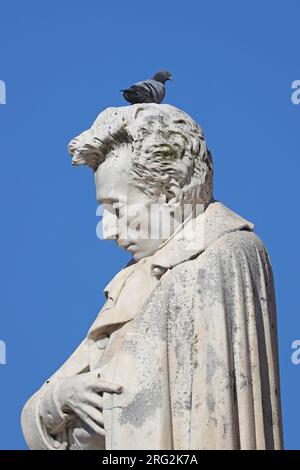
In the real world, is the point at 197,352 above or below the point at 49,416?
above

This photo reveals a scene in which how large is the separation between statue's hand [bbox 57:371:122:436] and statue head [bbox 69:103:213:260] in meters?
1.22

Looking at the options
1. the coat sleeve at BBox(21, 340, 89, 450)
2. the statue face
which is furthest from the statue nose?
the coat sleeve at BBox(21, 340, 89, 450)

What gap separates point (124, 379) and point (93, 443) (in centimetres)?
60

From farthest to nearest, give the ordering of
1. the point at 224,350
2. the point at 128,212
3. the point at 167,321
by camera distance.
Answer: the point at 128,212 < the point at 167,321 < the point at 224,350

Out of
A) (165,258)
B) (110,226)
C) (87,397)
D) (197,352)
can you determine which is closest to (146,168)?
(110,226)

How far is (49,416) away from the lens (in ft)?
43.7

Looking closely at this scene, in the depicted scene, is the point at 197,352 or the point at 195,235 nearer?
the point at 197,352

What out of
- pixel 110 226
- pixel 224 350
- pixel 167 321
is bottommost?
pixel 224 350

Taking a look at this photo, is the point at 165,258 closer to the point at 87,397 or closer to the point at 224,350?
the point at 224,350

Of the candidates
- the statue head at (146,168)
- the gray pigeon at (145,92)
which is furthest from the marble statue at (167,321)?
the gray pigeon at (145,92)

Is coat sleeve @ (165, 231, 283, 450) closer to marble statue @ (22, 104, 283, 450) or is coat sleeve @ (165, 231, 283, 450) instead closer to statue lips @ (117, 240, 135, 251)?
marble statue @ (22, 104, 283, 450)

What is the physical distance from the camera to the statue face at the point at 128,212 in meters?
13.4

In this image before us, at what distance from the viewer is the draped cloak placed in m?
12.5

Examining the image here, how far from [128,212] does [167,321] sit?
1.12 m
